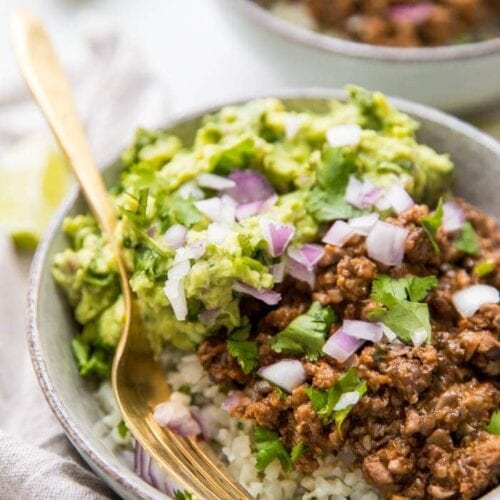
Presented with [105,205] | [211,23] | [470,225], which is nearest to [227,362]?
[105,205]

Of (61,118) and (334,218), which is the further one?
(61,118)

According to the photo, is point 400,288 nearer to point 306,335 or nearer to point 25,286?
point 306,335

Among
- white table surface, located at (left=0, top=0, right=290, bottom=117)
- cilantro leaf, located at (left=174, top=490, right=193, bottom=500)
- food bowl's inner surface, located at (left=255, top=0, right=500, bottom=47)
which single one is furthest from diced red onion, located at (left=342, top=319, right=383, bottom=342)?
food bowl's inner surface, located at (left=255, top=0, right=500, bottom=47)

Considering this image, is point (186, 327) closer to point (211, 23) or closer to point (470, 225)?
point (470, 225)

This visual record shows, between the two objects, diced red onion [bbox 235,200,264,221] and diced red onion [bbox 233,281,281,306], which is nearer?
diced red onion [bbox 233,281,281,306]

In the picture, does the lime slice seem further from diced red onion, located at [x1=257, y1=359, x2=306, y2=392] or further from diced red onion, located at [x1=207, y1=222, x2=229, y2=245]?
diced red onion, located at [x1=257, y1=359, x2=306, y2=392]
